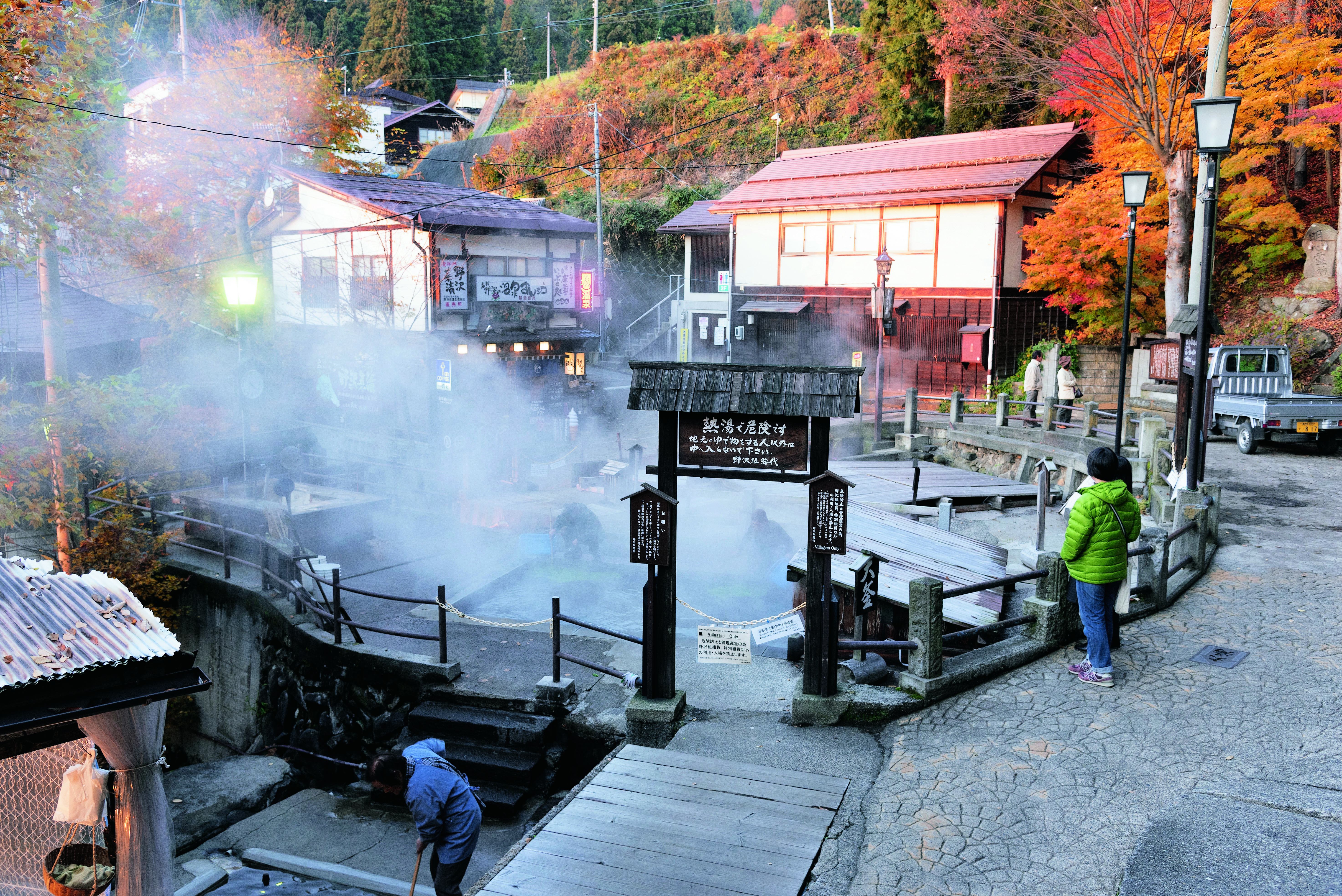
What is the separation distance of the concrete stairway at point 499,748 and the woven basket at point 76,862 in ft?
10.9

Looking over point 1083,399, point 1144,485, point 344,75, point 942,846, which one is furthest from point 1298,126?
point 344,75

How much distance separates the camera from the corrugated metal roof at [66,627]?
4992mm

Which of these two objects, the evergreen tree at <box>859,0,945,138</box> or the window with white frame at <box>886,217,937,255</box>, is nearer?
the window with white frame at <box>886,217,937,255</box>

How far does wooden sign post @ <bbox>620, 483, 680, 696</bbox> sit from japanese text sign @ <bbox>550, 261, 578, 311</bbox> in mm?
25679

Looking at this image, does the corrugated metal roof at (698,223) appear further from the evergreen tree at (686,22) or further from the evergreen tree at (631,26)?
the evergreen tree at (631,26)

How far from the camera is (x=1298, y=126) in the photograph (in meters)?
22.5

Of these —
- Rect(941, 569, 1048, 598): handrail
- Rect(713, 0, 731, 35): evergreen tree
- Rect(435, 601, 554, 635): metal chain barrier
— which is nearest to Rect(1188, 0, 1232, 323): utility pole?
Rect(941, 569, 1048, 598): handrail

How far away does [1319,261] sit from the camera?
25.3m

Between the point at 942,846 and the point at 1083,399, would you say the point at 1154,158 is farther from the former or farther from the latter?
the point at 942,846

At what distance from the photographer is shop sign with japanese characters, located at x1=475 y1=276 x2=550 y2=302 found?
3017 centimetres

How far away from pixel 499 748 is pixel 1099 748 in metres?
5.57

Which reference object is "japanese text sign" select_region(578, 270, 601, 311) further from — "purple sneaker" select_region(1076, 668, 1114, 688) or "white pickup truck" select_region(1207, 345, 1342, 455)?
"purple sneaker" select_region(1076, 668, 1114, 688)

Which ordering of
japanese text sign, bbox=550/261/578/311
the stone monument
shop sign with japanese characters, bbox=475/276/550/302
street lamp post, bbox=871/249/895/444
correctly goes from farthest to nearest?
japanese text sign, bbox=550/261/578/311
shop sign with japanese characters, bbox=475/276/550/302
the stone monument
street lamp post, bbox=871/249/895/444

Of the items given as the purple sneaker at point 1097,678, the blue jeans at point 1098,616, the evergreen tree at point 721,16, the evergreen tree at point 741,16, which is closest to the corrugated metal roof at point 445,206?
the blue jeans at point 1098,616
